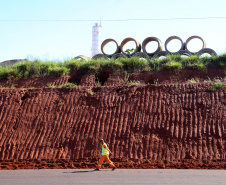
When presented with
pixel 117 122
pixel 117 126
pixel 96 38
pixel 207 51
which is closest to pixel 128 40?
pixel 207 51

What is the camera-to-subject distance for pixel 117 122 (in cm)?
1669

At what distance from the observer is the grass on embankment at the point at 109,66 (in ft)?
74.3

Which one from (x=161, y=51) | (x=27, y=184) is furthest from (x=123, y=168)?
(x=161, y=51)

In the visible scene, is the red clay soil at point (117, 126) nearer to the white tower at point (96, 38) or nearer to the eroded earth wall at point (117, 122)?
the eroded earth wall at point (117, 122)

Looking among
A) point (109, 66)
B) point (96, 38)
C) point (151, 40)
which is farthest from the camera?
point (96, 38)

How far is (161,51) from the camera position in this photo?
2603 centimetres

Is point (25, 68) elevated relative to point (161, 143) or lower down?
elevated

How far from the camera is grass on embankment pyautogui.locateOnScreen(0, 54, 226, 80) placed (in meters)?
22.6

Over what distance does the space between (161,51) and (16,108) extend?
1208 cm

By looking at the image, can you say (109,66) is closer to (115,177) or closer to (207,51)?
(207,51)

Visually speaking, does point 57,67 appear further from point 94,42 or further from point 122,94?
point 94,42

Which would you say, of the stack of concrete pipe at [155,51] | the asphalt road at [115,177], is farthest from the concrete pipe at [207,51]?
the asphalt road at [115,177]

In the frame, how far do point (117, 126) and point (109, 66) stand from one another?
26.7ft

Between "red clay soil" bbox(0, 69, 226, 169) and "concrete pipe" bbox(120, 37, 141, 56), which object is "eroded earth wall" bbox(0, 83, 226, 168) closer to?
"red clay soil" bbox(0, 69, 226, 169)
